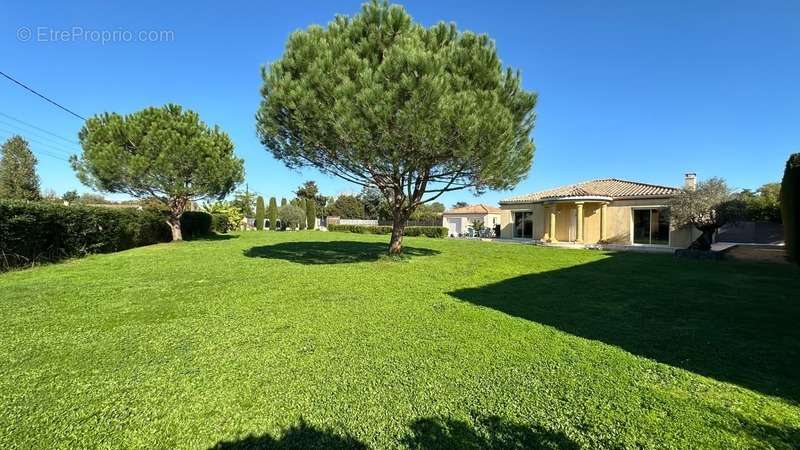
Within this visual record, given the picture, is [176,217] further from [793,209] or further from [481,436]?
[793,209]

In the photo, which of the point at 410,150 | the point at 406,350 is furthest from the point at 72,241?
the point at 406,350

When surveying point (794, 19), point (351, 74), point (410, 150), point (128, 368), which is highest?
point (794, 19)

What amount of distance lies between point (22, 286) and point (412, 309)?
7554 millimetres

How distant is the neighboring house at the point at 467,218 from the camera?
1346 inches

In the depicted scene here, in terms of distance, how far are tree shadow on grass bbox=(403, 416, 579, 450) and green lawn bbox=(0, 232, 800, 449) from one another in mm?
12

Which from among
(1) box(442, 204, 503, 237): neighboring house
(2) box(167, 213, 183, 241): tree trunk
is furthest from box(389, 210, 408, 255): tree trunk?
(1) box(442, 204, 503, 237): neighboring house

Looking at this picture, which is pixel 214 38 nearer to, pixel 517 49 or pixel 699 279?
pixel 517 49

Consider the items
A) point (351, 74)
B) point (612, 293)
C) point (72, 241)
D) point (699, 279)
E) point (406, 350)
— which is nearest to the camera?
point (406, 350)

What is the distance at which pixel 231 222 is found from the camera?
97.4ft

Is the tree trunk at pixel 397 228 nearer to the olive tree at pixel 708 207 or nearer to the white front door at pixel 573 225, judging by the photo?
the olive tree at pixel 708 207

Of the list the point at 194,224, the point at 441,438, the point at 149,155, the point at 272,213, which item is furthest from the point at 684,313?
the point at 272,213

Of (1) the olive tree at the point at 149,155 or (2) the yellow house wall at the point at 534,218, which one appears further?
(2) the yellow house wall at the point at 534,218

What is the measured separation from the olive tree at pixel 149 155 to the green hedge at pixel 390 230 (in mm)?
14699

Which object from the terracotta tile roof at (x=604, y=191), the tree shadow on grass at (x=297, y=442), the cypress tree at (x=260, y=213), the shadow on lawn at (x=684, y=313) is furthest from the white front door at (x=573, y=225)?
the cypress tree at (x=260, y=213)
